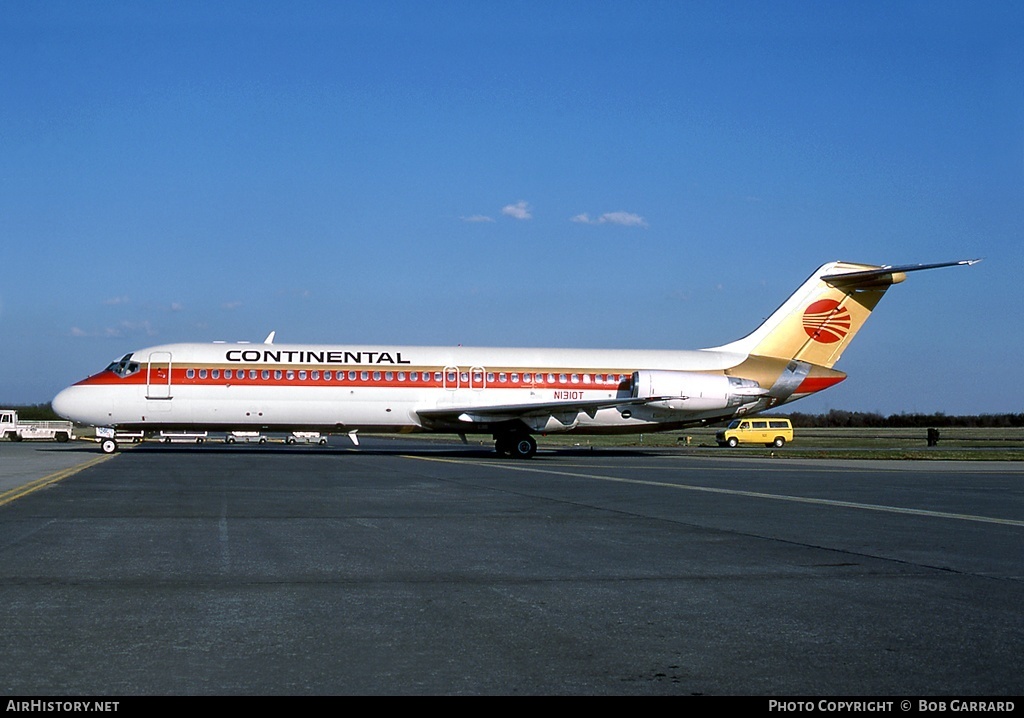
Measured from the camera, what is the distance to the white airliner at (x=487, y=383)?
35.9 m

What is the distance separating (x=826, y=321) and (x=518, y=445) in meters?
13.4

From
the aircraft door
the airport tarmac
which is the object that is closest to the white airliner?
the aircraft door

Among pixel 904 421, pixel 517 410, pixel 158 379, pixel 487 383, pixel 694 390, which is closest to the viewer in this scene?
pixel 158 379

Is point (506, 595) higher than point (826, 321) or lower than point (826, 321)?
lower

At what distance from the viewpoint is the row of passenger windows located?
36.1 meters

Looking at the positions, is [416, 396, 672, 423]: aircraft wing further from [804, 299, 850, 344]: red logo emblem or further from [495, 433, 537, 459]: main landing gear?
[804, 299, 850, 344]: red logo emblem

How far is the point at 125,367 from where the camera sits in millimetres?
36000

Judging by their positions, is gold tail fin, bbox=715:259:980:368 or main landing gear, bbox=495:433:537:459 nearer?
main landing gear, bbox=495:433:537:459

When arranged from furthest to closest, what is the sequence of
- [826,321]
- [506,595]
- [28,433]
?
[28,433], [826,321], [506,595]

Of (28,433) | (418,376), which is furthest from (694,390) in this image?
(28,433)

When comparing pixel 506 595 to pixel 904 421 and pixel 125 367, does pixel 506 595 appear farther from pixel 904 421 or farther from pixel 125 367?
pixel 904 421

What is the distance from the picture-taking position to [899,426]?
12744 centimetres

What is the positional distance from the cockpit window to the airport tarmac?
1867 cm
